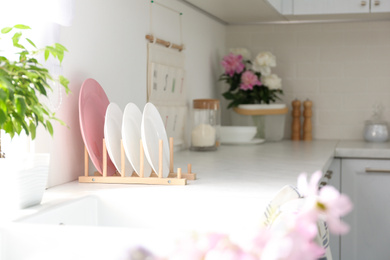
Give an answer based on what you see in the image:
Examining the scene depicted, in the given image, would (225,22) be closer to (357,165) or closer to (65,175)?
(357,165)

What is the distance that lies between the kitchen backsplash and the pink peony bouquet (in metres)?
0.24

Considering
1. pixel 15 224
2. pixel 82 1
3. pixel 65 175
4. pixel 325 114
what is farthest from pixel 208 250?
pixel 325 114

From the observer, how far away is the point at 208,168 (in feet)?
6.64

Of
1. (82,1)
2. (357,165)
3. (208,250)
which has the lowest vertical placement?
(357,165)

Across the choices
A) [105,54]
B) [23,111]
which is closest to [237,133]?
[105,54]

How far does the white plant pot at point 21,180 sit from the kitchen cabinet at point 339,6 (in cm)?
228

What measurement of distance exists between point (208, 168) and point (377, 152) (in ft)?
3.79

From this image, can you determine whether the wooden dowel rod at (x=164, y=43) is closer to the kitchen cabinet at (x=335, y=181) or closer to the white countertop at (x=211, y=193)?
the white countertop at (x=211, y=193)

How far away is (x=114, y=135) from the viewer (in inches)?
65.9

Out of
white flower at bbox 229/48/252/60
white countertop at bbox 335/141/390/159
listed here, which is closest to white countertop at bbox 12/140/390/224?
white countertop at bbox 335/141/390/159

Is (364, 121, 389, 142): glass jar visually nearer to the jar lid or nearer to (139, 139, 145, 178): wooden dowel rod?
the jar lid

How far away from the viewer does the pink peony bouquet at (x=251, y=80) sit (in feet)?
10.8

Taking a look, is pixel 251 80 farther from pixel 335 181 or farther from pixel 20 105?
pixel 20 105

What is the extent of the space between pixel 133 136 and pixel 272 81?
177 cm
